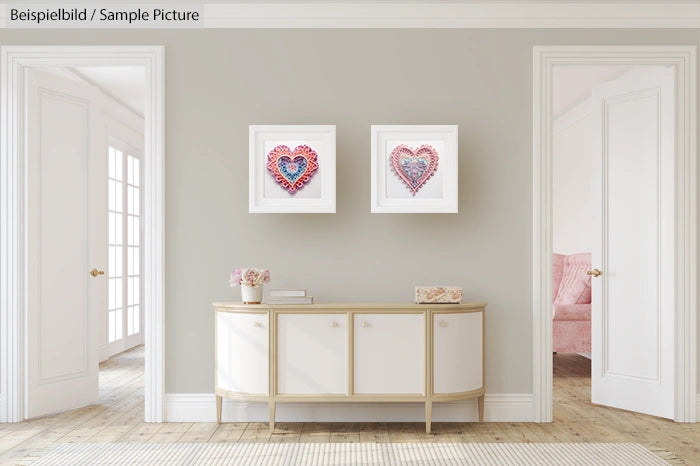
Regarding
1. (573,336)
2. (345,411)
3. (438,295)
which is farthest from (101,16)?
(573,336)

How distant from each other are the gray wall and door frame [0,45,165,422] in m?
0.07

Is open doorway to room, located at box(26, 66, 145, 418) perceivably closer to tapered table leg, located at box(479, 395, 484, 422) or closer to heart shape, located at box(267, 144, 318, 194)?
heart shape, located at box(267, 144, 318, 194)

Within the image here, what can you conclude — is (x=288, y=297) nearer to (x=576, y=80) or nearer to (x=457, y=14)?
(x=457, y=14)

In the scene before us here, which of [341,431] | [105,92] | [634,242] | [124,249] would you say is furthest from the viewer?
[124,249]

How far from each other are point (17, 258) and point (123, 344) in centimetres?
325

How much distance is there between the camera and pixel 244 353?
3939 mm

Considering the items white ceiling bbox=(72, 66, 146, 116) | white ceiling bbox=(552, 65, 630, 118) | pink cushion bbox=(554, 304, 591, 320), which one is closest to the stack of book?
white ceiling bbox=(72, 66, 146, 116)

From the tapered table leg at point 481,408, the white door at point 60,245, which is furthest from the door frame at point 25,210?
the tapered table leg at point 481,408

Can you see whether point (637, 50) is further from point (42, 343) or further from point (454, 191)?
point (42, 343)

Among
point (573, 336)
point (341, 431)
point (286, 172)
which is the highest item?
point (286, 172)

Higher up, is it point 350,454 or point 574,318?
point 574,318

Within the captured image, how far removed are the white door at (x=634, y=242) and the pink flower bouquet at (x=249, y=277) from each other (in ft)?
7.68

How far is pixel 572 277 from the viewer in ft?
22.4

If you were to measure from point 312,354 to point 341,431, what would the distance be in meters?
0.51
